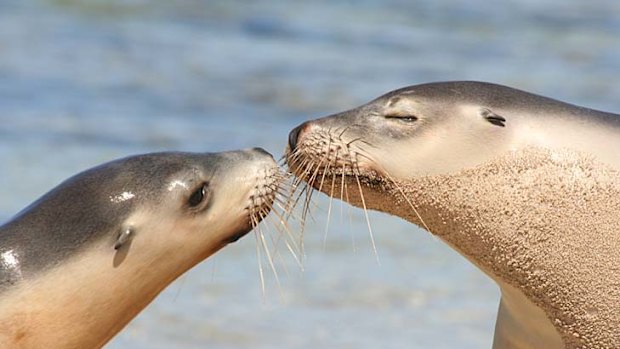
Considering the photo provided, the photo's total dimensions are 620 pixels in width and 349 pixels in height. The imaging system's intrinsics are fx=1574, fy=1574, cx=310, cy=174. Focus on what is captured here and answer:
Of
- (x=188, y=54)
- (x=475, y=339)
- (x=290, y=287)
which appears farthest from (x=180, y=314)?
(x=188, y=54)

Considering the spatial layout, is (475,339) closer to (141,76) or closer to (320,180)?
(320,180)

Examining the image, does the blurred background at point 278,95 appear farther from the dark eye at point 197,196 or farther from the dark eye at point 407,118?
the dark eye at point 407,118

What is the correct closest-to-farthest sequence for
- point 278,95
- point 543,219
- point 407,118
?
point 543,219 < point 407,118 < point 278,95

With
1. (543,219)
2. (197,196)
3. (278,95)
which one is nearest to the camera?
(543,219)

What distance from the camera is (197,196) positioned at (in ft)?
20.2

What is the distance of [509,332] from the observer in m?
6.23

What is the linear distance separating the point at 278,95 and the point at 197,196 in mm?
7826

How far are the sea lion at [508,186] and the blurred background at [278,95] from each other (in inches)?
86.2

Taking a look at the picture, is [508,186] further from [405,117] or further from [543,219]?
[405,117]

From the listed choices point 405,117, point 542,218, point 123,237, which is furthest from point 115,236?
point 542,218

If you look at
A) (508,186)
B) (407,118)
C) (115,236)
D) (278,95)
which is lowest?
(115,236)

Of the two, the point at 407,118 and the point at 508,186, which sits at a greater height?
the point at 407,118

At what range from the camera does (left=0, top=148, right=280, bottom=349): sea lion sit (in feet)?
19.0

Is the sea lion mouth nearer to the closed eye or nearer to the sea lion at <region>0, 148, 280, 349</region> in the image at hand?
the sea lion at <region>0, 148, 280, 349</region>
